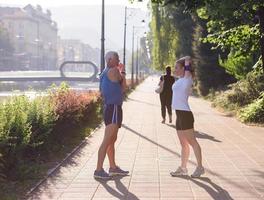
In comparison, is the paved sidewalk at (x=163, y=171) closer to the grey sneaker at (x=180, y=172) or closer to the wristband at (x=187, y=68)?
the grey sneaker at (x=180, y=172)

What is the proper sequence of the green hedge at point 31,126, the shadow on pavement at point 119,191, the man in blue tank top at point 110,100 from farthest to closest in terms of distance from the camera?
the man in blue tank top at point 110,100 → the green hedge at point 31,126 → the shadow on pavement at point 119,191

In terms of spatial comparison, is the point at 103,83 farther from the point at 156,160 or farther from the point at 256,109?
the point at 256,109

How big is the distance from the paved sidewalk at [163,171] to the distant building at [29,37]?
122m

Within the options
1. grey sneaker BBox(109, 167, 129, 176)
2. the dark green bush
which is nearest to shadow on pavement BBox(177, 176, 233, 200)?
grey sneaker BBox(109, 167, 129, 176)

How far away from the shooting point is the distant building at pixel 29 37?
484ft

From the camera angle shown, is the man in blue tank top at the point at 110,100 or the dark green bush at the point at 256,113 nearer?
the man in blue tank top at the point at 110,100

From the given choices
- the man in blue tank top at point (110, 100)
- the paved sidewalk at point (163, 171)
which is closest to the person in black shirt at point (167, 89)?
the paved sidewalk at point (163, 171)

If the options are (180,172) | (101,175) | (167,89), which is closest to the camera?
(101,175)

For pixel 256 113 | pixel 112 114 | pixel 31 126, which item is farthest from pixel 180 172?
pixel 256 113

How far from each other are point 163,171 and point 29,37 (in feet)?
528

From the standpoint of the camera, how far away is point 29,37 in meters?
166

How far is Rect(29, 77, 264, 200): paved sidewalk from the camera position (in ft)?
24.3

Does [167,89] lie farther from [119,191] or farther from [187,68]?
[119,191]

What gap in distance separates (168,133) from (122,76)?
694 cm
